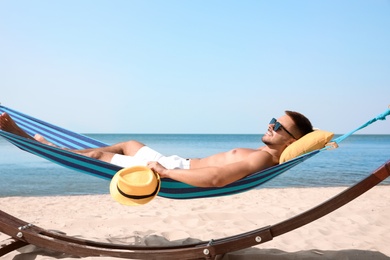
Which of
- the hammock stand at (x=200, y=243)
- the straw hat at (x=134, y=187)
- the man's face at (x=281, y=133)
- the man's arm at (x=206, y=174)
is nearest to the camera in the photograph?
the hammock stand at (x=200, y=243)

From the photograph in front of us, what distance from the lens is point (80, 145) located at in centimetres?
349

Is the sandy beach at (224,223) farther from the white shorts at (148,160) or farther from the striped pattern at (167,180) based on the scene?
the white shorts at (148,160)

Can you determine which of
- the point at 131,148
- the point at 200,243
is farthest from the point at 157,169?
the point at 131,148

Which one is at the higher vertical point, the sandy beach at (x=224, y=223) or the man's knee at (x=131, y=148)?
the man's knee at (x=131, y=148)

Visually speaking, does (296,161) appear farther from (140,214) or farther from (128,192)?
(140,214)

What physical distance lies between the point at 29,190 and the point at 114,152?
6.15 m

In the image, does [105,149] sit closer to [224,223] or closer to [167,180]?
[167,180]

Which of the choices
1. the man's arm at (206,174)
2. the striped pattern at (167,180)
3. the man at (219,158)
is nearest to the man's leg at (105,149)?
the man at (219,158)

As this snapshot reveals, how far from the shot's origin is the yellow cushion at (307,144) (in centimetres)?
257

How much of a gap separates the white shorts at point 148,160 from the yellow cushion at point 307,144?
2.22ft

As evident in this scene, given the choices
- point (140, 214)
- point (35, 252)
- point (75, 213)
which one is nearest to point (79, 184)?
point (75, 213)

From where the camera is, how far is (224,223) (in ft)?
13.0

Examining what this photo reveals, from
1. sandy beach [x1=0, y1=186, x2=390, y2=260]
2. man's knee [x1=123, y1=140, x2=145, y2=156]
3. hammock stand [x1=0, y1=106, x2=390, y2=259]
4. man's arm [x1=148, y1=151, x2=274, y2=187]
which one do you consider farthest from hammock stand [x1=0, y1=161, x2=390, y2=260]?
man's knee [x1=123, y1=140, x2=145, y2=156]

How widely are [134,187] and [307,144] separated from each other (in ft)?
3.38
